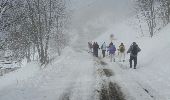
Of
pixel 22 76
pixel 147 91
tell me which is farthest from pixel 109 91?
pixel 22 76

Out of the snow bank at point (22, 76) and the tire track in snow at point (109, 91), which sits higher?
the tire track in snow at point (109, 91)

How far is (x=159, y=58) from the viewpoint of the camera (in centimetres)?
2217

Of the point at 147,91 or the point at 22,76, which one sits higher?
the point at 147,91

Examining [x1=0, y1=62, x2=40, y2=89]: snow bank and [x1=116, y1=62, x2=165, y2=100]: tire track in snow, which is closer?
[x1=116, y1=62, x2=165, y2=100]: tire track in snow

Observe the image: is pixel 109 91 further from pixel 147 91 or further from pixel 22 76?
pixel 22 76

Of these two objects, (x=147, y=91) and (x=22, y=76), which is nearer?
(x=147, y=91)

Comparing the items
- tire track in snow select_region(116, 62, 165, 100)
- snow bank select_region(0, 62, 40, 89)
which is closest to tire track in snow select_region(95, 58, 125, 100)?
tire track in snow select_region(116, 62, 165, 100)

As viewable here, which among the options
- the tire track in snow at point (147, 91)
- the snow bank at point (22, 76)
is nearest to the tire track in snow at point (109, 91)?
the tire track in snow at point (147, 91)

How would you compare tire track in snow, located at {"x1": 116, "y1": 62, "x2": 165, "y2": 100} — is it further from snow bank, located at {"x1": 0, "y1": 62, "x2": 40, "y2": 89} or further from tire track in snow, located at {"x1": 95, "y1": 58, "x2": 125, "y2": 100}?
snow bank, located at {"x1": 0, "y1": 62, "x2": 40, "y2": 89}

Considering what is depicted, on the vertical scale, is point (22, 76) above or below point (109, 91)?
below

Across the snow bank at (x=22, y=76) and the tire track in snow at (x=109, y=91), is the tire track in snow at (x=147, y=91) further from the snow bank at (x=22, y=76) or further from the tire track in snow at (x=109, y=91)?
the snow bank at (x=22, y=76)

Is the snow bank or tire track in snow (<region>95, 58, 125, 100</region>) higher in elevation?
tire track in snow (<region>95, 58, 125, 100</region>)

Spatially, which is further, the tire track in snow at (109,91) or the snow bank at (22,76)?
the snow bank at (22,76)

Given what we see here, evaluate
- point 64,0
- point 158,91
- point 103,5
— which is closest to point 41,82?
point 158,91
